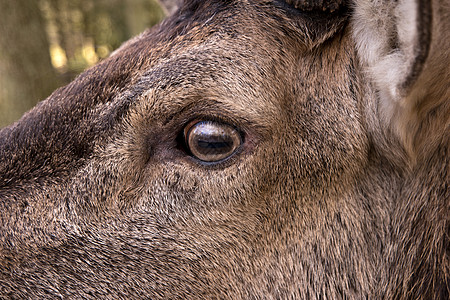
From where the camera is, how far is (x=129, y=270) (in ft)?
8.30

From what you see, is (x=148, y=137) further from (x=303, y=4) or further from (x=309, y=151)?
(x=303, y=4)

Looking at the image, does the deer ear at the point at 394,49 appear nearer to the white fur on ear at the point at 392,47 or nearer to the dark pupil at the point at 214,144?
the white fur on ear at the point at 392,47

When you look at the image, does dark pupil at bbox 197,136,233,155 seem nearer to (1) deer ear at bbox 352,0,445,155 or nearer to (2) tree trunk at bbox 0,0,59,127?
(1) deer ear at bbox 352,0,445,155

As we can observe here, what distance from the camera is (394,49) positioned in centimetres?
228

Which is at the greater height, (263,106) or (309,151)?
(263,106)

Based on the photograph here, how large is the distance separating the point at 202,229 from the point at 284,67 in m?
0.88

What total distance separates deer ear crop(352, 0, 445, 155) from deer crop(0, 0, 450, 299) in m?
0.02

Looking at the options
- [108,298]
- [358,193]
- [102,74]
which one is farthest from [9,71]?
[358,193]

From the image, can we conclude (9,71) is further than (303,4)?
Yes

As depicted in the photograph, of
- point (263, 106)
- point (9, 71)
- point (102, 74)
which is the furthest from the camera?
point (9, 71)

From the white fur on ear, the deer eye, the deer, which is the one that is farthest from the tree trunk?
the white fur on ear

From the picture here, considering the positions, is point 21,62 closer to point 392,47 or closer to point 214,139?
point 214,139

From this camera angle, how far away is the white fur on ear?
2023 millimetres

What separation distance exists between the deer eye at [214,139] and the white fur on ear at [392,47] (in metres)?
0.69
